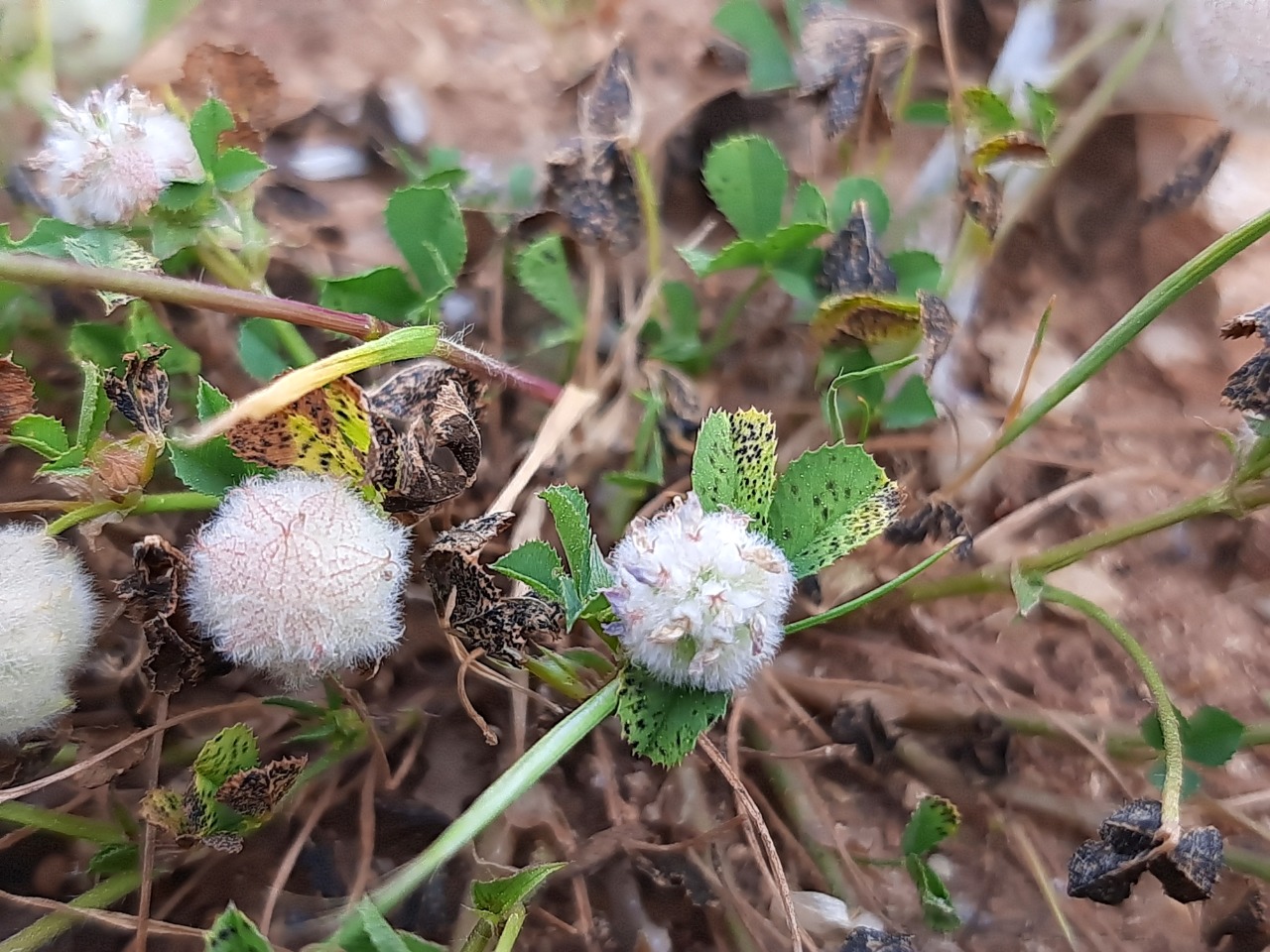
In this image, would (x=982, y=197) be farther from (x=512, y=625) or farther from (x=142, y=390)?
(x=142, y=390)

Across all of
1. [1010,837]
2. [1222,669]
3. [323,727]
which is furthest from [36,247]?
[1222,669]

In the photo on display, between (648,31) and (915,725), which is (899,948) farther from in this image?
(648,31)

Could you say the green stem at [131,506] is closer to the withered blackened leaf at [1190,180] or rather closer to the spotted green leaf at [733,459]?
the spotted green leaf at [733,459]

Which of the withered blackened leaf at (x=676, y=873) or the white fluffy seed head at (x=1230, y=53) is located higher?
the white fluffy seed head at (x=1230, y=53)

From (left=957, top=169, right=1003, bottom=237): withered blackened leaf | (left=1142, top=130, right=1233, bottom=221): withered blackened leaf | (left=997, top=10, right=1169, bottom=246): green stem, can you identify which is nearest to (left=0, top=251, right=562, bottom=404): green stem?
(left=957, top=169, right=1003, bottom=237): withered blackened leaf

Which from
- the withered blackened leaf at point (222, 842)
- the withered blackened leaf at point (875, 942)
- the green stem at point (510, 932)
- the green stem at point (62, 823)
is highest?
the green stem at point (510, 932)

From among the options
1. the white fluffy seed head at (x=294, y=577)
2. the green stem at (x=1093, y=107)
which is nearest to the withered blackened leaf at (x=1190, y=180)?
the green stem at (x=1093, y=107)
